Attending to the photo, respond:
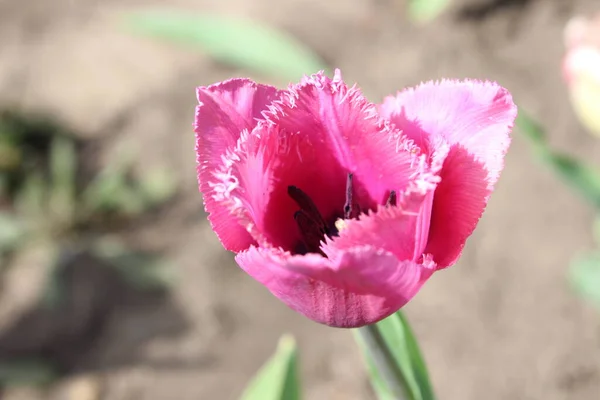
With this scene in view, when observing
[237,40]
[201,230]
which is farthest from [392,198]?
[201,230]

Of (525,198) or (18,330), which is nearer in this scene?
(525,198)

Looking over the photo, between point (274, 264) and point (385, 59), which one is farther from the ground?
point (385, 59)

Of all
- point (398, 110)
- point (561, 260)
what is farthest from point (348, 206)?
point (561, 260)

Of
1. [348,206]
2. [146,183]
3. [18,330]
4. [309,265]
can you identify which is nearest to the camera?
[309,265]

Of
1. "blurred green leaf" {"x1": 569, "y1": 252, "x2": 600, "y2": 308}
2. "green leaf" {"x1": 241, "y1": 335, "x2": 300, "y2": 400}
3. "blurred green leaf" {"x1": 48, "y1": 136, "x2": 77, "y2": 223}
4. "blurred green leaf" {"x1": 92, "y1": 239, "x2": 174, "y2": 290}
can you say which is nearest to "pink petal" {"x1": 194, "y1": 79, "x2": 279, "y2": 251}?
"green leaf" {"x1": 241, "y1": 335, "x2": 300, "y2": 400}

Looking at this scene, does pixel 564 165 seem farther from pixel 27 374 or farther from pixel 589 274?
pixel 27 374

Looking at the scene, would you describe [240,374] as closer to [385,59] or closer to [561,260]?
[561,260]

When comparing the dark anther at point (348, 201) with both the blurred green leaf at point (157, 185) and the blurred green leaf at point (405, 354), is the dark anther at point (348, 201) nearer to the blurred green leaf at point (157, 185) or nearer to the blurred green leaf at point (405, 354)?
the blurred green leaf at point (405, 354)

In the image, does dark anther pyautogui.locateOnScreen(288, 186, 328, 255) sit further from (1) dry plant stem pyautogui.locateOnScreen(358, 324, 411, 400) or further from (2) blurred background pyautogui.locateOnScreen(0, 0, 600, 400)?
(2) blurred background pyautogui.locateOnScreen(0, 0, 600, 400)
